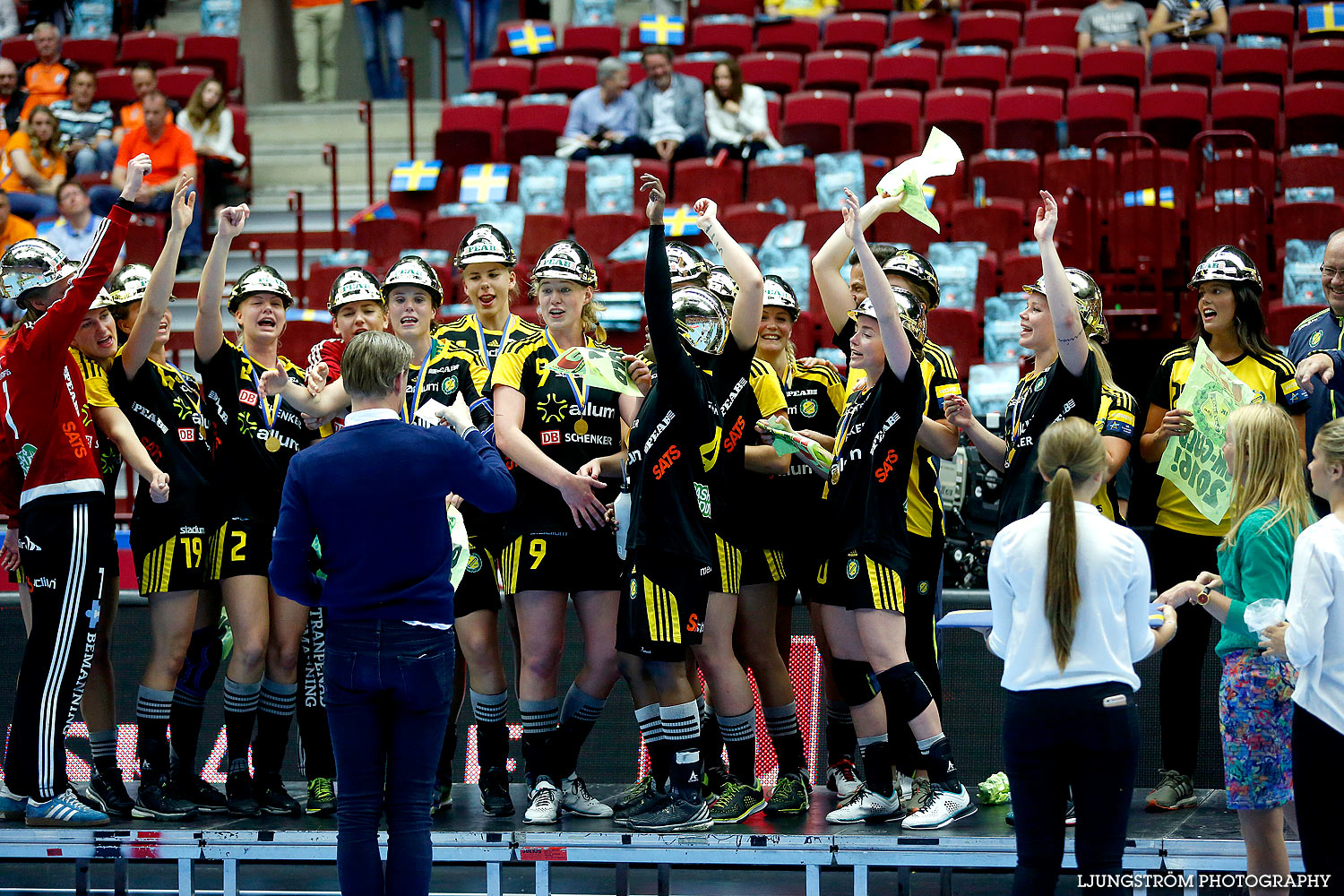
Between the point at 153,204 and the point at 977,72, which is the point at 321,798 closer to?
the point at 153,204

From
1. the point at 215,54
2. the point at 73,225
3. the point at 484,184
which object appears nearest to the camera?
the point at 73,225

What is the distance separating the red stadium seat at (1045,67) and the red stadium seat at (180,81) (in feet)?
23.8

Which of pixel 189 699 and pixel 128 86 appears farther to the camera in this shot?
pixel 128 86

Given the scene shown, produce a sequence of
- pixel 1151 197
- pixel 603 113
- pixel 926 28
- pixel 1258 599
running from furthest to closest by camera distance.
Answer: pixel 926 28, pixel 603 113, pixel 1151 197, pixel 1258 599

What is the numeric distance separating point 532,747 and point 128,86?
10.3 meters

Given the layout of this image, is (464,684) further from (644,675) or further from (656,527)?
(656,527)

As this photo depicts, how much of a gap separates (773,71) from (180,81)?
18.1 ft

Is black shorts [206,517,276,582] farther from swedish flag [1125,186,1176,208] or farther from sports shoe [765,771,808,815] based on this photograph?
swedish flag [1125,186,1176,208]

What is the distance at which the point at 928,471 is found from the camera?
215 inches

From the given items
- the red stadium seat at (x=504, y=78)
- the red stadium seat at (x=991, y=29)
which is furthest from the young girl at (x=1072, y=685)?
the red stadium seat at (x=504, y=78)

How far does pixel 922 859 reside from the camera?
4.91 m

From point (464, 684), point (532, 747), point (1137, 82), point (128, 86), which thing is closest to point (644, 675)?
point (532, 747)

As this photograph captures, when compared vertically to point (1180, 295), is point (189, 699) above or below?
below

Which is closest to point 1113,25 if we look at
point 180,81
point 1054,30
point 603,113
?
point 1054,30
